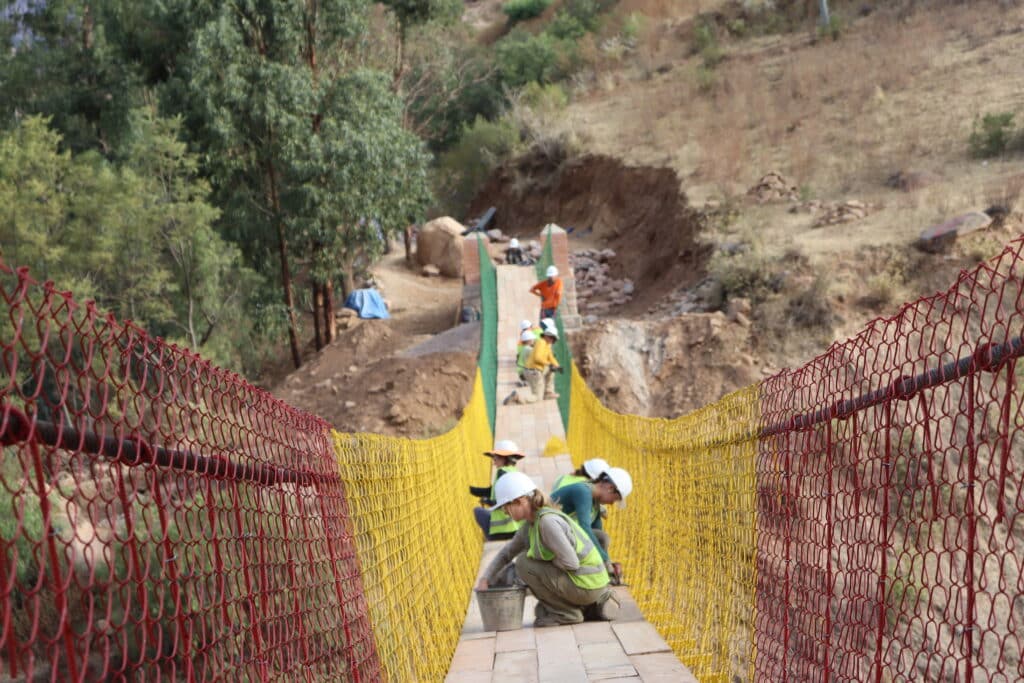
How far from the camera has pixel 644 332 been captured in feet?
65.4

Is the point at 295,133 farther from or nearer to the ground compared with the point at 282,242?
farther from the ground

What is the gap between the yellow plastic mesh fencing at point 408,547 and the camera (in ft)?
12.8

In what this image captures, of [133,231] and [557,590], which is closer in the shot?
[557,590]

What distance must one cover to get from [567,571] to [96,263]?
16133 mm

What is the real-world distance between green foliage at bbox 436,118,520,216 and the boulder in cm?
600

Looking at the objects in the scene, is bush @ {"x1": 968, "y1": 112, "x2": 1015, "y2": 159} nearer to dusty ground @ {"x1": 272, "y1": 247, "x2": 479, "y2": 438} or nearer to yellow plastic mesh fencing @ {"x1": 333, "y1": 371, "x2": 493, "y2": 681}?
dusty ground @ {"x1": 272, "y1": 247, "x2": 479, "y2": 438}

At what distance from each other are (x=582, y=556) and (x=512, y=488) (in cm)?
61

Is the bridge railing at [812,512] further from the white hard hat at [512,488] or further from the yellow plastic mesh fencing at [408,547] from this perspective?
the yellow plastic mesh fencing at [408,547]

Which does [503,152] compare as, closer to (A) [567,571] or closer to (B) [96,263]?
(B) [96,263]

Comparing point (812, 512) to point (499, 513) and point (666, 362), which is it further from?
point (666, 362)

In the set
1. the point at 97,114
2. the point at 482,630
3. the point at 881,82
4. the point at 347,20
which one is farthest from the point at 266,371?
the point at 482,630

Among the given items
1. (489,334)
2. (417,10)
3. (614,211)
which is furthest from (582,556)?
(614,211)

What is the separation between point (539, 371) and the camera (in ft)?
50.5

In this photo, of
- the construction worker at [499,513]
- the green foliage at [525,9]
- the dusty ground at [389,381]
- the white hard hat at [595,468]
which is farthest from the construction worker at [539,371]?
the green foliage at [525,9]
